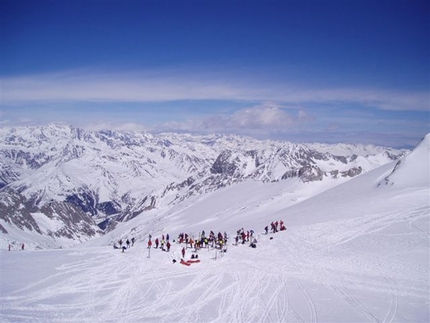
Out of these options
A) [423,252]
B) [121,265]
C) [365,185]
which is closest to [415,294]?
[423,252]

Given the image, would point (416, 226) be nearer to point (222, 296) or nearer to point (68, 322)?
point (222, 296)

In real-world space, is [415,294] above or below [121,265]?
above

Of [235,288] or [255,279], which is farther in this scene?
[255,279]
